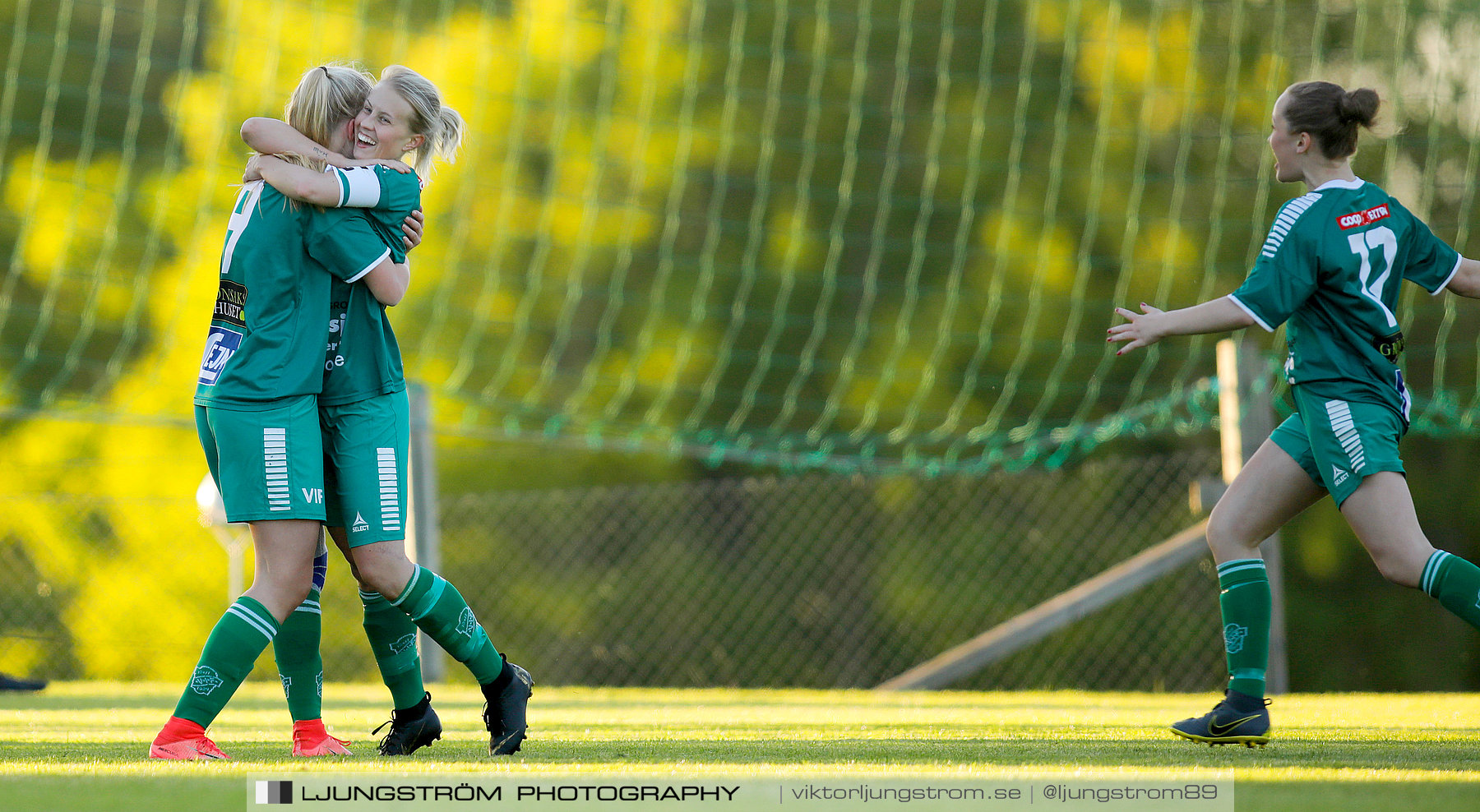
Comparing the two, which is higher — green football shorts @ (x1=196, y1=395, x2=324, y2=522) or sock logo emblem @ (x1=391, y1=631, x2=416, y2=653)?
green football shorts @ (x1=196, y1=395, x2=324, y2=522)

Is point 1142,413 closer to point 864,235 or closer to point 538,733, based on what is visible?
point 538,733

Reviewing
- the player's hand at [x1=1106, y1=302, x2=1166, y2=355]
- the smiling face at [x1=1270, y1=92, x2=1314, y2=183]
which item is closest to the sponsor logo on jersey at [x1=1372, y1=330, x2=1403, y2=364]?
the smiling face at [x1=1270, y1=92, x2=1314, y2=183]

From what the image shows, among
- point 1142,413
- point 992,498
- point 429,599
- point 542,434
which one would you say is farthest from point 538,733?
point 992,498

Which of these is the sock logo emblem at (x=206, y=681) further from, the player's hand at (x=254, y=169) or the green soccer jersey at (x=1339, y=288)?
the green soccer jersey at (x=1339, y=288)

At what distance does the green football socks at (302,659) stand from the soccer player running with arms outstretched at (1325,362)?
1996 millimetres

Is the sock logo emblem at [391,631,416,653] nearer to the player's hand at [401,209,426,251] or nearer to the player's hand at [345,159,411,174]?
the player's hand at [401,209,426,251]

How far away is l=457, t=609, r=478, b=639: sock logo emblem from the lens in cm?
329

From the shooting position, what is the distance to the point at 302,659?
3396 millimetres


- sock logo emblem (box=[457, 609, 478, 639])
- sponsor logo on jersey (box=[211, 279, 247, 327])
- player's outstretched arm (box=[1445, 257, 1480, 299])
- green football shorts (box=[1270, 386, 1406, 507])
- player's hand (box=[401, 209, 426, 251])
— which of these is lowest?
sock logo emblem (box=[457, 609, 478, 639])

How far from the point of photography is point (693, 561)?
39.4ft

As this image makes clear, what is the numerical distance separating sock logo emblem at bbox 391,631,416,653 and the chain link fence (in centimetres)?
741

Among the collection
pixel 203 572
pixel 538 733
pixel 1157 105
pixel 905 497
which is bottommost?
pixel 203 572

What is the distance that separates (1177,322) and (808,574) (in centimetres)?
878

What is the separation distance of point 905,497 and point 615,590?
278 cm
